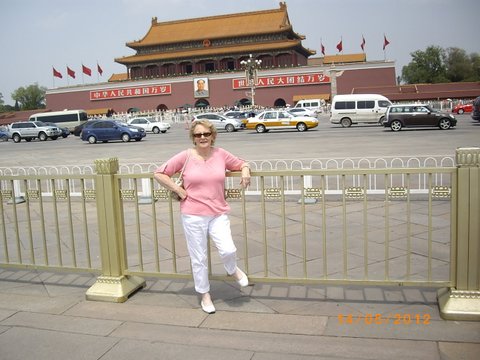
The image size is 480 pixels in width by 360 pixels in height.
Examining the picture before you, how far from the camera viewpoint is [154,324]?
342 centimetres

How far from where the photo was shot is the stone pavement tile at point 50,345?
9.88 feet

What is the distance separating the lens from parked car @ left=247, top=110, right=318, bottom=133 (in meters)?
25.1

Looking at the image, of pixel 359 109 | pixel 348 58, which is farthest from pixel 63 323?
pixel 348 58

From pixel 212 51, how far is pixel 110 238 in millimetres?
47839

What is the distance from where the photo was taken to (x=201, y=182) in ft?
11.2

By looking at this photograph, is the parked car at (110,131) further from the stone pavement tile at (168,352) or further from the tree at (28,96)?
the tree at (28,96)

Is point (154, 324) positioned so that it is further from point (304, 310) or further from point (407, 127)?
Answer: point (407, 127)

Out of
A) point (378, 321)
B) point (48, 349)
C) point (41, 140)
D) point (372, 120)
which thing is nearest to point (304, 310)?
point (378, 321)

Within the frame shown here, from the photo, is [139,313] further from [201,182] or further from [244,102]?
[244,102]

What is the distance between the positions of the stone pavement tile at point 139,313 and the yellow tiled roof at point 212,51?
4596cm

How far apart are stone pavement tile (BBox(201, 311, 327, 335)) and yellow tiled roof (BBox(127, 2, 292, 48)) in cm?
4702

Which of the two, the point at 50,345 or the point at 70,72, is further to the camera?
the point at 70,72

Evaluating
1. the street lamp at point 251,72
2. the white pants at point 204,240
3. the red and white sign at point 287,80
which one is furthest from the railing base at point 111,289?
the red and white sign at point 287,80

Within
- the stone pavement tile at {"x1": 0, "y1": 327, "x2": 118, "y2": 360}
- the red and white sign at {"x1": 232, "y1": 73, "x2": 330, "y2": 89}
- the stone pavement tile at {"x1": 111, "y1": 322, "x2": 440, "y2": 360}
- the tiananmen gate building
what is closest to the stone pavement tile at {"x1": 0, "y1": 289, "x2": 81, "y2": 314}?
the stone pavement tile at {"x1": 0, "y1": 327, "x2": 118, "y2": 360}
